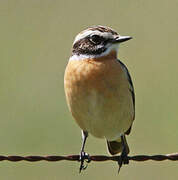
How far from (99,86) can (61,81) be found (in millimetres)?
5038

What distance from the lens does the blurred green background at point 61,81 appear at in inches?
421

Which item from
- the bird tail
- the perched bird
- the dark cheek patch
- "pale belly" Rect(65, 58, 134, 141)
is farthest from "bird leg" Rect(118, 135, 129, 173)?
the dark cheek patch

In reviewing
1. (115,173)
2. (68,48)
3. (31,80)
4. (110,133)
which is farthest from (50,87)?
(110,133)

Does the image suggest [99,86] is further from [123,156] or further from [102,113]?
[123,156]

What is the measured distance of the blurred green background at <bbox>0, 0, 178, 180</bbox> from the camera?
35.1 feet

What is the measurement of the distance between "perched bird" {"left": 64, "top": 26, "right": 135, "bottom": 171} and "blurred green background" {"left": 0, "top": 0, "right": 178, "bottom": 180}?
89.4 inches

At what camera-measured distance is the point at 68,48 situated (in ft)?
45.4

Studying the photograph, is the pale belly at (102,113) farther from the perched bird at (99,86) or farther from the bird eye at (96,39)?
the bird eye at (96,39)

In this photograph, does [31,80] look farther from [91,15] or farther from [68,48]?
[91,15]

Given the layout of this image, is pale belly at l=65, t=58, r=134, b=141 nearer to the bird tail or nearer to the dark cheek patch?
the dark cheek patch

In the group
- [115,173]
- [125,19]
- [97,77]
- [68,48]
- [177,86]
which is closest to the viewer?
[97,77]

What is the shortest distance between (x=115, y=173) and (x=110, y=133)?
82.7 inches

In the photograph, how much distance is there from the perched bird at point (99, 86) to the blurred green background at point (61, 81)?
2270 millimetres

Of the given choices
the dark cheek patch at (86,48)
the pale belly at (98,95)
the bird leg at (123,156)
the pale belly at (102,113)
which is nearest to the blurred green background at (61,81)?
the bird leg at (123,156)
